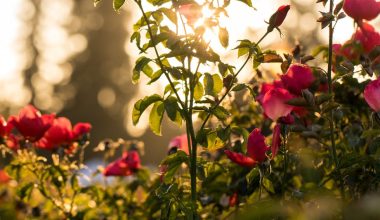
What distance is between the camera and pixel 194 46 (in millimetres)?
1594

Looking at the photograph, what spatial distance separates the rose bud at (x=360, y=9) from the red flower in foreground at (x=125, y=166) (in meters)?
1.27

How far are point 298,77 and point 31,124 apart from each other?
1.17m

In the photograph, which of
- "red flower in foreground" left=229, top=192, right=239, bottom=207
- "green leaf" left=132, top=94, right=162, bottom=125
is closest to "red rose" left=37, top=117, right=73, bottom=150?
"red flower in foreground" left=229, top=192, right=239, bottom=207

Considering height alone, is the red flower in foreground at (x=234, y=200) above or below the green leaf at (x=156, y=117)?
below

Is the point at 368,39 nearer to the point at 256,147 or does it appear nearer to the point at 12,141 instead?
the point at 256,147

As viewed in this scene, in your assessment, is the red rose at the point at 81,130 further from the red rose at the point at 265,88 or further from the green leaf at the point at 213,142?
the green leaf at the point at 213,142

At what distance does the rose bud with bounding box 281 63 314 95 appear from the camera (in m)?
1.61

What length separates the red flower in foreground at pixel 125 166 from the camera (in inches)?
108

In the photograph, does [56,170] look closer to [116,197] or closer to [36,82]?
[116,197]

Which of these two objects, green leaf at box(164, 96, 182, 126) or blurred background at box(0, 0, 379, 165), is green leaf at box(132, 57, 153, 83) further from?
blurred background at box(0, 0, 379, 165)

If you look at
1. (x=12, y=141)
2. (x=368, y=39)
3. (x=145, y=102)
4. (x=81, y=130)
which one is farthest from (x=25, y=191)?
(x=368, y=39)

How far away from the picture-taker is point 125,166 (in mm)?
2762

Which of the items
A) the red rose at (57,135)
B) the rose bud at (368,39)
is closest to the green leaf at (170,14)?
the rose bud at (368,39)

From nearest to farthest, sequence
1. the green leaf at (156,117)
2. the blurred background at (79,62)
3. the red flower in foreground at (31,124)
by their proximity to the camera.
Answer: the green leaf at (156,117)
the red flower in foreground at (31,124)
the blurred background at (79,62)
